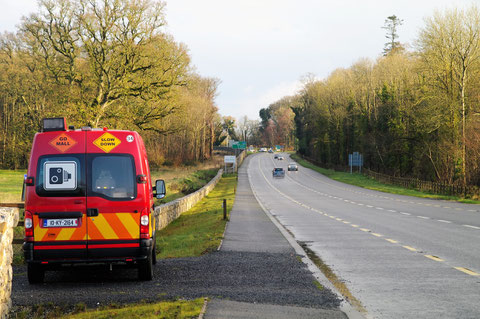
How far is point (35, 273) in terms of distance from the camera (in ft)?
27.5

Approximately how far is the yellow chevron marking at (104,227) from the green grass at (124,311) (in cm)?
160

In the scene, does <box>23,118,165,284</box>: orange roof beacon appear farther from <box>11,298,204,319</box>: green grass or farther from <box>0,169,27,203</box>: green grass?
<box>0,169,27,203</box>: green grass

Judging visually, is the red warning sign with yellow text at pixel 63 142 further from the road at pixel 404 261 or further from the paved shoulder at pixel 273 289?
the road at pixel 404 261

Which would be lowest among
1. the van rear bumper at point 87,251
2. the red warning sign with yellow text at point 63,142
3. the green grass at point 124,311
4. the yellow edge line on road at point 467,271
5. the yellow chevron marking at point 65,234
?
the yellow edge line on road at point 467,271

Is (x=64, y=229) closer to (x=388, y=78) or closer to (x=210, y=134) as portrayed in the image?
(x=388, y=78)

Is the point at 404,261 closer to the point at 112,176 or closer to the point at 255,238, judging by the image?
the point at 255,238

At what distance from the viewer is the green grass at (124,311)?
244 inches

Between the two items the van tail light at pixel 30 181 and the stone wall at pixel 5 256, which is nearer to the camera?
the stone wall at pixel 5 256

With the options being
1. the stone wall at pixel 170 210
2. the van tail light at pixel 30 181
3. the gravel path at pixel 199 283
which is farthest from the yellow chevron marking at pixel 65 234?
the stone wall at pixel 170 210

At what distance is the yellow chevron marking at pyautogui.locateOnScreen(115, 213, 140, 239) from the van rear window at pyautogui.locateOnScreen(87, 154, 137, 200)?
0.26 m

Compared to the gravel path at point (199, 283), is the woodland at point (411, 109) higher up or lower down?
higher up

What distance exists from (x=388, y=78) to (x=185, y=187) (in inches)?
1712

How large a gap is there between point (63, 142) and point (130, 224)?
5.31 feet

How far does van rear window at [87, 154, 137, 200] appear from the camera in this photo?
841 cm
